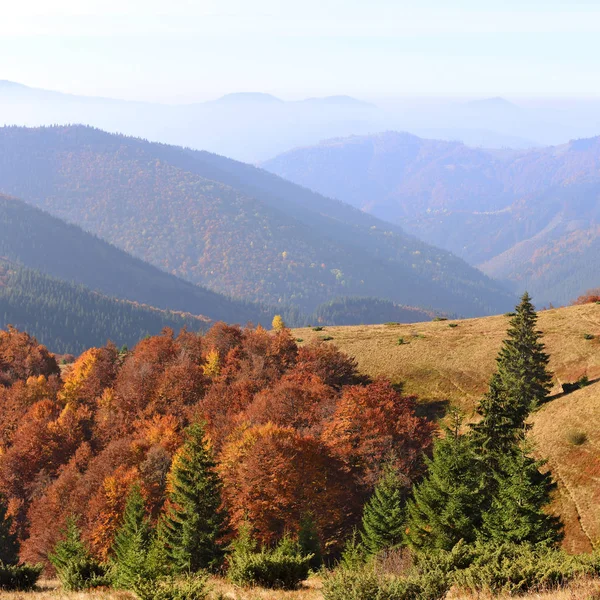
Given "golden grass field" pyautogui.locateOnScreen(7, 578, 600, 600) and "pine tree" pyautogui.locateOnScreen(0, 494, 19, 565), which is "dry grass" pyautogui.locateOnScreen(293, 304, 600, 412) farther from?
"golden grass field" pyautogui.locateOnScreen(7, 578, 600, 600)

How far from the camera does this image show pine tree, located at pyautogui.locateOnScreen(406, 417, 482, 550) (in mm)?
41031

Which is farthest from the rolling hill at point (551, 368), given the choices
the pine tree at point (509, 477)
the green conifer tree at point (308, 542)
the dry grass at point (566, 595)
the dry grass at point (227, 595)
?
the dry grass at point (227, 595)

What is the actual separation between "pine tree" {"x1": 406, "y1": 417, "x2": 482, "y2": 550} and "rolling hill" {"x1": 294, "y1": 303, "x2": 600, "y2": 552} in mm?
10954

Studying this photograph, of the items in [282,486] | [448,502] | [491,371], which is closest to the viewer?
[448,502]

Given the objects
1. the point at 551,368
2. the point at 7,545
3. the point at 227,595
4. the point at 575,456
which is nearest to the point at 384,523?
the point at 575,456

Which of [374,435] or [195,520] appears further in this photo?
[374,435]

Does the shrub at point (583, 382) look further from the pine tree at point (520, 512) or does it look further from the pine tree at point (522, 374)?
the pine tree at point (520, 512)

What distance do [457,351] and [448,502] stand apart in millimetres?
52296

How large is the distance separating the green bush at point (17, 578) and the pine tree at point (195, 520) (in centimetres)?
1267

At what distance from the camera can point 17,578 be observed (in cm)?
3127

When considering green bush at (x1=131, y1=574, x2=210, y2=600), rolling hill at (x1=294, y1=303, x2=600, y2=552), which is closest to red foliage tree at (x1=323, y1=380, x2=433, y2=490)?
rolling hill at (x1=294, y1=303, x2=600, y2=552)

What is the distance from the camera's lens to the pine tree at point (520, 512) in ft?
126

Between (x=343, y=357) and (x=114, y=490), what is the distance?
37788 mm

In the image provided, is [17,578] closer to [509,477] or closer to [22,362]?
[509,477]
